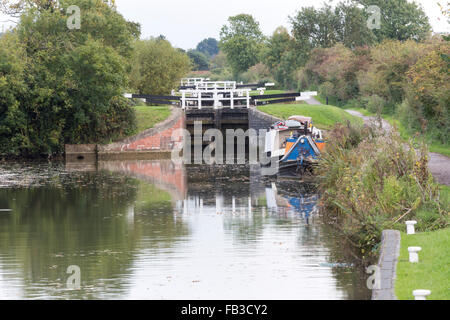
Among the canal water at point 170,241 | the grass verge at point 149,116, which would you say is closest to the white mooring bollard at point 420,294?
the canal water at point 170,241

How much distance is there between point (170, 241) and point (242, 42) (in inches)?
3597

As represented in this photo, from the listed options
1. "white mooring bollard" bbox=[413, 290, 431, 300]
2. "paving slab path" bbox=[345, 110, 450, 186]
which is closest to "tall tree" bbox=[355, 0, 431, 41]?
"paving slab path" bbox=[345, 110, 450, 186]

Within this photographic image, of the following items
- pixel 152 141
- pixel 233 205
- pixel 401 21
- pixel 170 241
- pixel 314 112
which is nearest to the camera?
pixel 170 241

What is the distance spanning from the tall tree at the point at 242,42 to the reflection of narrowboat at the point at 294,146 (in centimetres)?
6813

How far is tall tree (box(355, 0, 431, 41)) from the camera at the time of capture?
79625mm

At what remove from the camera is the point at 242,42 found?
348ft

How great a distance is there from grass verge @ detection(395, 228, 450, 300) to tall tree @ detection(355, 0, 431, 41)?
68047mm

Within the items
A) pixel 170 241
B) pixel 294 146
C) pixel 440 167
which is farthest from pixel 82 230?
pixel 294 146

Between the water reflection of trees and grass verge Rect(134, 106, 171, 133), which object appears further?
grass verge Rect(134, 106, 171, 133)

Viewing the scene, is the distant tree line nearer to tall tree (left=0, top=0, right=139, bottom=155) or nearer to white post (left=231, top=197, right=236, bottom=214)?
white post (left=231, top=197, right=236, bottom=214)

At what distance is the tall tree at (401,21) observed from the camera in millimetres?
79625

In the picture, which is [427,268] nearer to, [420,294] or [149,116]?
[420,294]
